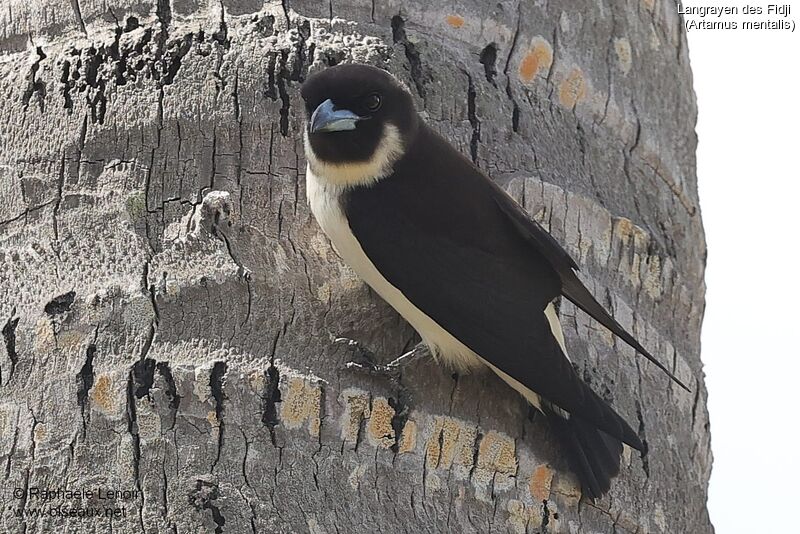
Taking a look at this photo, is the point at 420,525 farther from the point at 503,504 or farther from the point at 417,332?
the point at 417,332

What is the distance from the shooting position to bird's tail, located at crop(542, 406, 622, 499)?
8.98 feet

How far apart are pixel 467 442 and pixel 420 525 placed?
0.25 m

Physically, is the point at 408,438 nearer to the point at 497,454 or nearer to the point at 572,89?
the point at 497,454

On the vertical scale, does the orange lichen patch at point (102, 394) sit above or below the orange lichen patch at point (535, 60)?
below

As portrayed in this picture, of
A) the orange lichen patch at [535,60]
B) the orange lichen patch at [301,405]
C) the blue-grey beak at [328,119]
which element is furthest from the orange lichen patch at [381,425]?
the orange lichen patch at [535,60]

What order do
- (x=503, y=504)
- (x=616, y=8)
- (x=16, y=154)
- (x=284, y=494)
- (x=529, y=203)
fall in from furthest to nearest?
1. (x=616, y=8)
2. (x=529, y=203)
3. (x=16, y=154)
4. (x=503, y=504)
5. (x=284, y=494)

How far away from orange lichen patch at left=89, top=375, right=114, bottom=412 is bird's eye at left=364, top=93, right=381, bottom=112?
0.95m

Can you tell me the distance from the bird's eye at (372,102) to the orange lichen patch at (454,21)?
1.12 feet

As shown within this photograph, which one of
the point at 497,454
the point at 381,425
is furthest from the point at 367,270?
the point at 497,454

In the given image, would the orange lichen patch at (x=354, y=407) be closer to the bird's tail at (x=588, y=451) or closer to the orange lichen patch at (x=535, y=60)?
the bird's tail at (x=588, y=451)

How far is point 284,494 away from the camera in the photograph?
2486mm

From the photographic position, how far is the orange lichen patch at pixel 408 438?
267 centimetres

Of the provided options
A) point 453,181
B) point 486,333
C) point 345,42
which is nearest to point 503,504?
point 486,333

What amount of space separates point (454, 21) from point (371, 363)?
1005 millimetres
